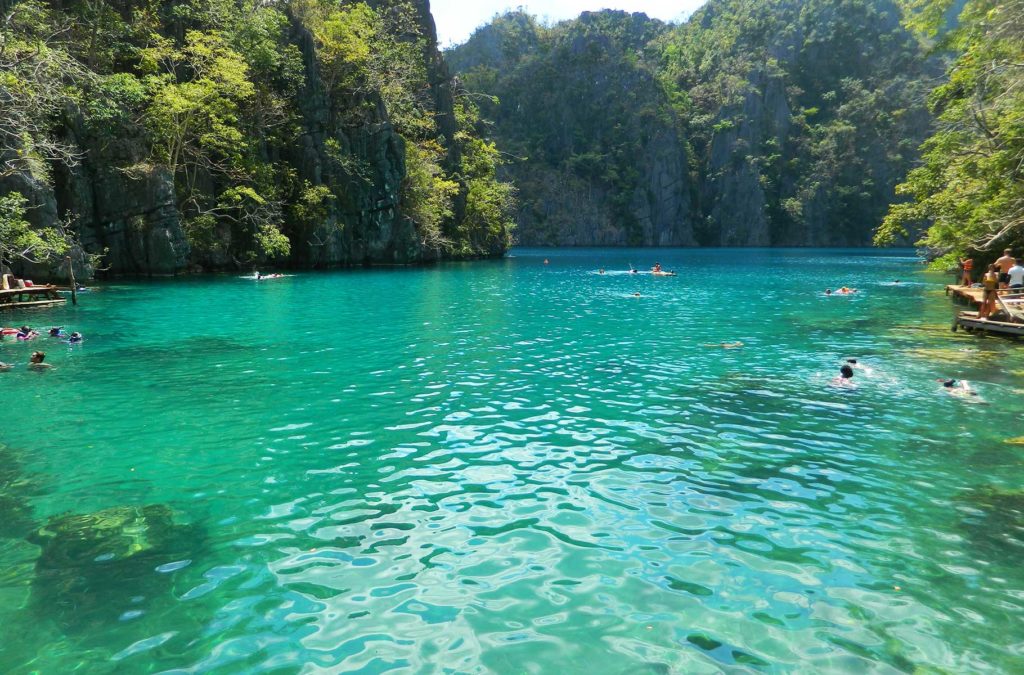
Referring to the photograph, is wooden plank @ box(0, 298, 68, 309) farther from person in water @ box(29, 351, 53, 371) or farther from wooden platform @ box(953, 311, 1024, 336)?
wooden platform @ box(953, 311, 1024, 336)

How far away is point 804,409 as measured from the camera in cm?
1278

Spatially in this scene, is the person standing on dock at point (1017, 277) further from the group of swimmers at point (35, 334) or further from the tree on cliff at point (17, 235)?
the tree on cliff at point (17, 235)

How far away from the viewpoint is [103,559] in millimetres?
6785

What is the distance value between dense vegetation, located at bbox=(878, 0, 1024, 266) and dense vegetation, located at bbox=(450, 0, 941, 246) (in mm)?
115667

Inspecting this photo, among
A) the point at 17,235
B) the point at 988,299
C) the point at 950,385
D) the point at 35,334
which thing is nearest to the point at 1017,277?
the point at 988,299

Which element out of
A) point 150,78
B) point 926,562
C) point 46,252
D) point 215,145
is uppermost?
Answer: point 150,78

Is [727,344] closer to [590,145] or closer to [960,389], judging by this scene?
[960,389]

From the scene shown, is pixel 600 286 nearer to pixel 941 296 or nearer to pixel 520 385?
pixel 941 296

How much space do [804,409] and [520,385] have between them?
588 centimetres

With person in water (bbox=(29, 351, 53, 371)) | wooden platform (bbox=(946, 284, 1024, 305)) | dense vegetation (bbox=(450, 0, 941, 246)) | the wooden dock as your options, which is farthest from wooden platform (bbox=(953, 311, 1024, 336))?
dense vegetation (bbox=(450, 0, 941, 246))

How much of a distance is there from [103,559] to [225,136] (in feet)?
154

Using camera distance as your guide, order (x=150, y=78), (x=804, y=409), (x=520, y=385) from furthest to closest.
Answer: (x=150, y=78) → (x=520, y=385) → (x=804, y=409)

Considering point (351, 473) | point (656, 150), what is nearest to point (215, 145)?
point (351, 473)

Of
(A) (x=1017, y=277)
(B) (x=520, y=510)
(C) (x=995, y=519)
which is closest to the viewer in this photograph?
(C) (x=995, y=519)
